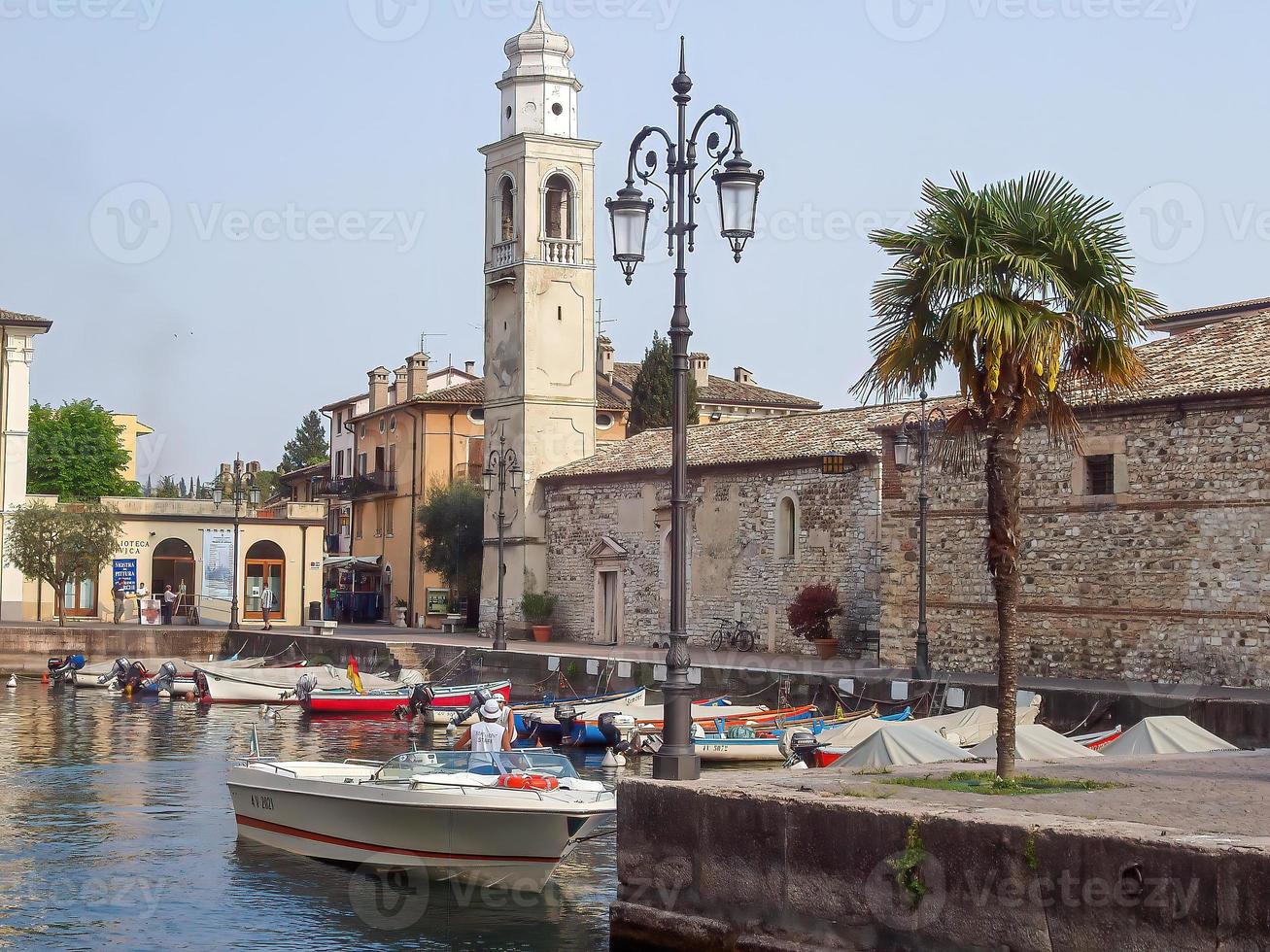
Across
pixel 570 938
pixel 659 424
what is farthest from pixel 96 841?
pixel 659 424

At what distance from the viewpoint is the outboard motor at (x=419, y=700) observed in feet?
112

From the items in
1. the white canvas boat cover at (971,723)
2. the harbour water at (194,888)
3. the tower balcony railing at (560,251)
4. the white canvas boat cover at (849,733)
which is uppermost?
the tower balcony railing at (560,251)

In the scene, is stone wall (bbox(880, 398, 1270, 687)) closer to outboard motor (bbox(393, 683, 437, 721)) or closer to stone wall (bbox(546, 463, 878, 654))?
stone wall (bbox(546, 463, 878, 654))

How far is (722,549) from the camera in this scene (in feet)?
130

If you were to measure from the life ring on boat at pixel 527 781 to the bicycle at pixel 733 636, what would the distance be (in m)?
23.0

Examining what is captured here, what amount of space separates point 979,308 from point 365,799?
8.14 m

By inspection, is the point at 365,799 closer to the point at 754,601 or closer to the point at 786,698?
the point at 786,698

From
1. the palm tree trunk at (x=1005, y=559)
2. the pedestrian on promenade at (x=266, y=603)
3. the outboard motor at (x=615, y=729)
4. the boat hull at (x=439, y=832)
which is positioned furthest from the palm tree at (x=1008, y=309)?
the pedestrian on promenade at (x=266, y=603)

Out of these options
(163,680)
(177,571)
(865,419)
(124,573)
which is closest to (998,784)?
(865,419)

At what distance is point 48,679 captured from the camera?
43500 mm

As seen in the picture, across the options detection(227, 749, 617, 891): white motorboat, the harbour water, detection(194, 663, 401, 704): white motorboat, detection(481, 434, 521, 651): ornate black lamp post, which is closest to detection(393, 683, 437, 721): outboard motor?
detection(194, 663, 401, 704): white motorboat

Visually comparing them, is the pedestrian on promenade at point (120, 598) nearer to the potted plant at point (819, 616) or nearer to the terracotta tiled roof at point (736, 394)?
the terracotta tiled roof at point (736, 394)

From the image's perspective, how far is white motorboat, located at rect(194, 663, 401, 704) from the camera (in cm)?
3869

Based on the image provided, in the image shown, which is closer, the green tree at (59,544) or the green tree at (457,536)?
the green tree at (59,544)
